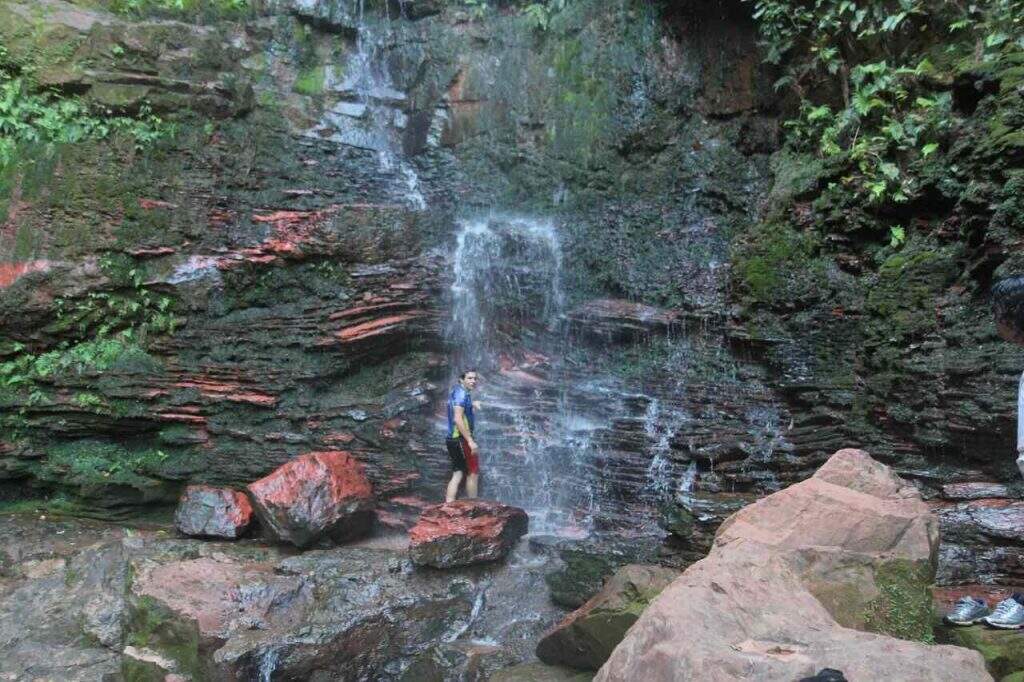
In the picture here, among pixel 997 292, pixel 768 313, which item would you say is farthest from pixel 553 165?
pixel 997 292

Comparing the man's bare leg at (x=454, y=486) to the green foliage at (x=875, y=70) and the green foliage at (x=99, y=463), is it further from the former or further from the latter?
the green foliage at (x=875, y=70)

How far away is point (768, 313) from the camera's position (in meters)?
8.67

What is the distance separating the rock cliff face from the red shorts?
57 centimetres

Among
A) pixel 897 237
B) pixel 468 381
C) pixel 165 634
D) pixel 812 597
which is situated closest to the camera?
pixel 812 597

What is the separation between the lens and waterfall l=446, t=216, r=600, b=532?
30.2 feet

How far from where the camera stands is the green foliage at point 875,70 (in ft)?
26.5

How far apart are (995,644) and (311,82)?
12285mm

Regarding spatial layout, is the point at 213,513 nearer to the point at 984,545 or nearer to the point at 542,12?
the point at 984,545

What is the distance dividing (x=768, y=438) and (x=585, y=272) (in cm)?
402

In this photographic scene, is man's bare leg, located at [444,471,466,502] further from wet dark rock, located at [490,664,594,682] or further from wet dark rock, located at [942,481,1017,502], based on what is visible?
wet dark rock, located at [942,481,1017,502]

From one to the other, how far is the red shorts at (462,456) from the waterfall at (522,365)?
0.58m

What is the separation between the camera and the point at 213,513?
8.65m

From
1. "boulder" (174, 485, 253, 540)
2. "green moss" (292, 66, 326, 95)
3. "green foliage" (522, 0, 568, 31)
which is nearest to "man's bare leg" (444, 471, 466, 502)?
"boulder" (174, 485, 253, 540)

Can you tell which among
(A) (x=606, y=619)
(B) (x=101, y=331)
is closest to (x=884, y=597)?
(A) (x=606, y=619)
